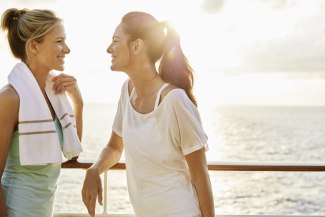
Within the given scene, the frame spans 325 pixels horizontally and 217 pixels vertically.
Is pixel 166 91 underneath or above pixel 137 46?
underneath

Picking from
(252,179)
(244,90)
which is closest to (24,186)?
(252,179)

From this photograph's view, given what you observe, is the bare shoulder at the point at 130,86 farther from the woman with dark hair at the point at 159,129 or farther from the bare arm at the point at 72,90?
the bare arm at the point at 72,90

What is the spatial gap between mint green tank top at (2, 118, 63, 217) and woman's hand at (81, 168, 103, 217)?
145 mm

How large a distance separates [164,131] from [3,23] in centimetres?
66

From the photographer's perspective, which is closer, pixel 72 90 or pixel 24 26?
pixel 24 26

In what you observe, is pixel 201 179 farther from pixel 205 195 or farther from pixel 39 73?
pixel 39 73

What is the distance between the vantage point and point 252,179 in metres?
38.9

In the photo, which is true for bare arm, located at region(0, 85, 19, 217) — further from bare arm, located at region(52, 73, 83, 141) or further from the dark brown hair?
the dark brown hair

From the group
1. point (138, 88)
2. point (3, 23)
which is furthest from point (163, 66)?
point (3, 23)

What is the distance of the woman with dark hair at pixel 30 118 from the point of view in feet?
5.97

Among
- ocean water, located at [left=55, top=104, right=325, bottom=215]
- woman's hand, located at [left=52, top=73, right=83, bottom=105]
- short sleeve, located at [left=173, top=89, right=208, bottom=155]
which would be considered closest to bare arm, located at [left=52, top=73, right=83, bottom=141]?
woman's hand, located at [left=52, top=73, right=83, bottom=105]

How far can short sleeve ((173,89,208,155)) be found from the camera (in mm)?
1713

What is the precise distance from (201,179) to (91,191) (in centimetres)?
35

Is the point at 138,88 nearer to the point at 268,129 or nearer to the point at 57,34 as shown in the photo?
the point at 57,34
